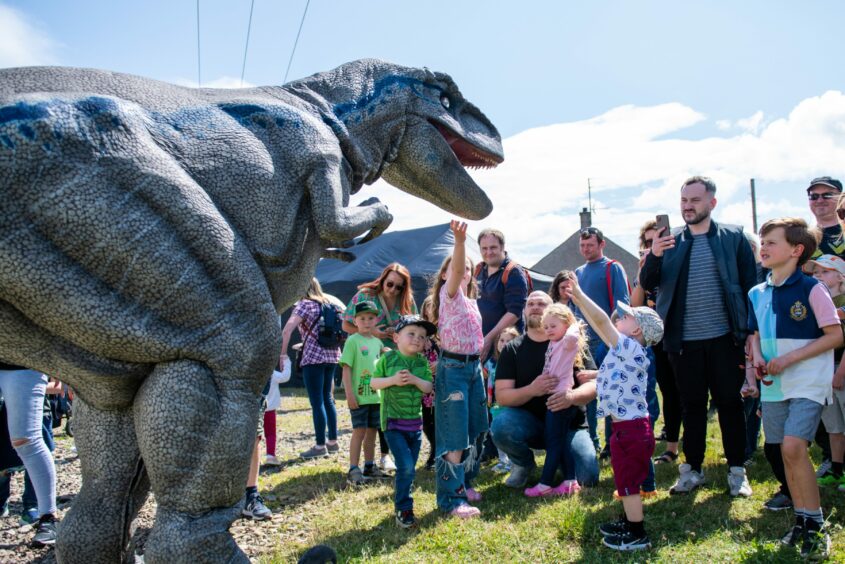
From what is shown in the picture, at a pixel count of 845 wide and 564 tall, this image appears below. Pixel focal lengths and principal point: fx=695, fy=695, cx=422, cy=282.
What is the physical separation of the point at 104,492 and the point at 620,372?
2.73 metres

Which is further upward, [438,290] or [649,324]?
[438,290]

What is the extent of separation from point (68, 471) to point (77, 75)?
5.64m

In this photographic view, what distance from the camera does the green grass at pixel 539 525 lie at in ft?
12.2

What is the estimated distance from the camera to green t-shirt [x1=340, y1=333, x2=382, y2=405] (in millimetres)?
5973

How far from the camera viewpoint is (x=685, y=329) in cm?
483

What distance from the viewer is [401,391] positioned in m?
4.80

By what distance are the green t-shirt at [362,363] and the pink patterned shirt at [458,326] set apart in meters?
1.51

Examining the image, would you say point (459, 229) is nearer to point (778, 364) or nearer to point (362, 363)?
point (778, 364)

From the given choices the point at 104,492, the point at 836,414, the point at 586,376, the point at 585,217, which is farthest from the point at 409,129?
the point at 585,217

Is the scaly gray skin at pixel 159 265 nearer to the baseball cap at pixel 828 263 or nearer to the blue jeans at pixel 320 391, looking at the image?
the baseball cap at pixel 828 263

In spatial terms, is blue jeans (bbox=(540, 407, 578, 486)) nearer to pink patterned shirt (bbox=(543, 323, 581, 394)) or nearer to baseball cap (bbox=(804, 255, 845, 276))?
pink patterned shirt (bbox=(543, 323, 581, 394))

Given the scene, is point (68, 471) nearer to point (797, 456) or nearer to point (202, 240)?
point (202, 240)

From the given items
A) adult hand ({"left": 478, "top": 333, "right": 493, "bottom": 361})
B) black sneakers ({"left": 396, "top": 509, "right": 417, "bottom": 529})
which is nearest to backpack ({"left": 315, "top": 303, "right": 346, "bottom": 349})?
adult hand ({"left": 478, "top": 333, "right": 493, "bottom": 361})

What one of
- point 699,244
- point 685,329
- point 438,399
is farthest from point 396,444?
point 699,244
